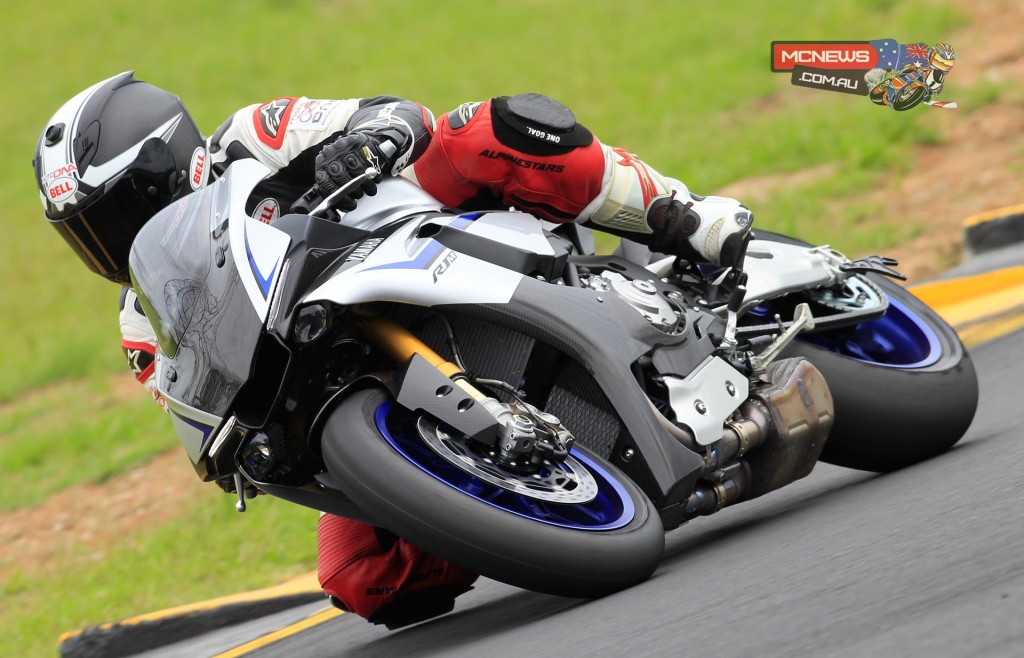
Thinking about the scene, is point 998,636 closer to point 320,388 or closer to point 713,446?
point 713,446

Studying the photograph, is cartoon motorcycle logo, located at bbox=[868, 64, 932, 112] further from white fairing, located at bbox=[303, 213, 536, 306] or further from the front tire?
the front tire

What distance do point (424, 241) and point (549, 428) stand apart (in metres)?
0.60

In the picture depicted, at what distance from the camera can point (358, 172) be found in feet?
11.7

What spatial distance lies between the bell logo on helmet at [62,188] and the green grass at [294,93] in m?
2.28

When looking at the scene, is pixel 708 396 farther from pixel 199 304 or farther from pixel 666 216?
pixel 199 304

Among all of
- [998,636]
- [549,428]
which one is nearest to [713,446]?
[549,428]

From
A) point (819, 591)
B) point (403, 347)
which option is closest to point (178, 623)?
point (403, 347)

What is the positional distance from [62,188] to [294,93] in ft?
39.5

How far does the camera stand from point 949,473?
13.0 feet

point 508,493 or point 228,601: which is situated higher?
point 508,493

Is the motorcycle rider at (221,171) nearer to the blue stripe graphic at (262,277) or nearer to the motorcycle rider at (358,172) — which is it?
the motorcycle rider at (358,172)

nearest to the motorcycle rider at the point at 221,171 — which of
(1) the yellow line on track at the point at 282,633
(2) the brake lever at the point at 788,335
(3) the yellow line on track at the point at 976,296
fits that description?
(1) the yellow line on track at the point at 282,633

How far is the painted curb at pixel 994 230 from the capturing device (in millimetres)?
7215

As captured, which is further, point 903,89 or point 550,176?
point 903,89
